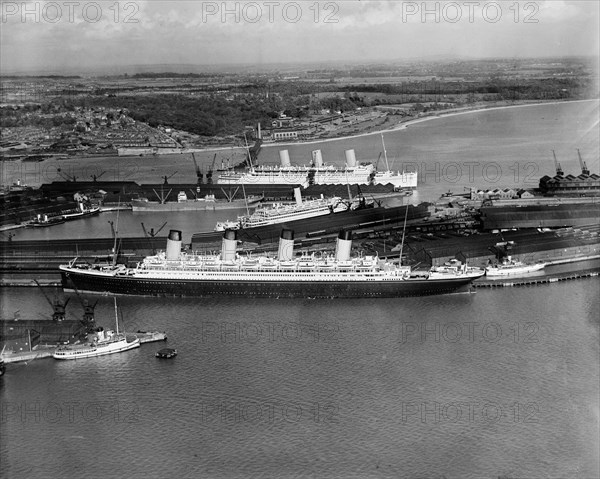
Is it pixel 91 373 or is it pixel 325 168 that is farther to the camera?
pixel 325 168

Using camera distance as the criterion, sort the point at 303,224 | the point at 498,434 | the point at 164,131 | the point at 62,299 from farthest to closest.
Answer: the point at 164,131 → the point at 303,224 → the point at 62,299 → the point at 498,434

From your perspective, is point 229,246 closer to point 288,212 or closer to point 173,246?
point 173,246

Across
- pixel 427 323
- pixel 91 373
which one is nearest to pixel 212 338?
pixel 91 373

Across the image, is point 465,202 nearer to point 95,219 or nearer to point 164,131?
point 95,219

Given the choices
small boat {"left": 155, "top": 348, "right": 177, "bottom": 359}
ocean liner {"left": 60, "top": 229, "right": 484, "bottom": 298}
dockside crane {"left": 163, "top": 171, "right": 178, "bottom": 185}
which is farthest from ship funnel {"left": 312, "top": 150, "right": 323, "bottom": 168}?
small boat {"left": 155, "top": 348, "right": 177, "bottom": 359}

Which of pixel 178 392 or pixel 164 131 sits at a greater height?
pixel 164 131

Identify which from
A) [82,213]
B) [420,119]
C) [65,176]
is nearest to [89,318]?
[82,213]
